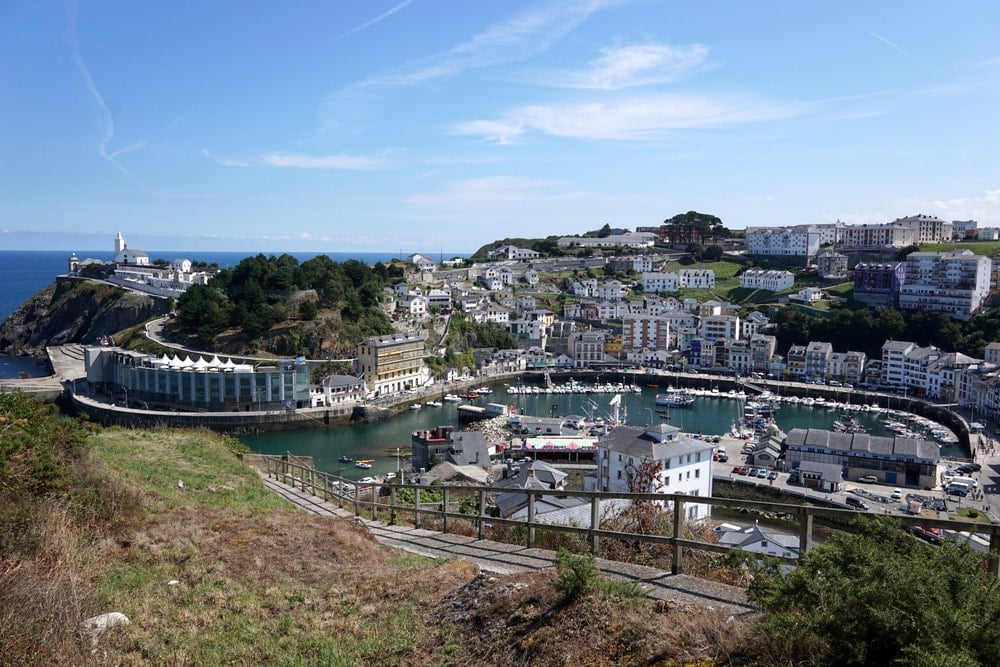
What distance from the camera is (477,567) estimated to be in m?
3.80

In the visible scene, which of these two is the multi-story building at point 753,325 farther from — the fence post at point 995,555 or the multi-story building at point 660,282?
the fence post at point 995,555

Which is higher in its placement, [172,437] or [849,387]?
[172,437]

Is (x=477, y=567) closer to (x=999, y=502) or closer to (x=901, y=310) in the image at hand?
(x=999, y=502)

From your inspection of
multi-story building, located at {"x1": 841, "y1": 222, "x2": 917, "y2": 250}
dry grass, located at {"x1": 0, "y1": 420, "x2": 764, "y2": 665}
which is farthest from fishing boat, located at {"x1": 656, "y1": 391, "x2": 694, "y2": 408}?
multi-story building, located at {"x1": 841, "y1": 222, "x2": 917, "y2": 250}

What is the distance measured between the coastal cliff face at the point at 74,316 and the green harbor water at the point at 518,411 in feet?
75.7

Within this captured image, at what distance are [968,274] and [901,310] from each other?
14.9ft

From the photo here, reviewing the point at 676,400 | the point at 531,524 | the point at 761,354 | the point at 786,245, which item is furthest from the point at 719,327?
the point at 531,524

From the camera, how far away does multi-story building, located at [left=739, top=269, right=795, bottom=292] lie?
52719mm

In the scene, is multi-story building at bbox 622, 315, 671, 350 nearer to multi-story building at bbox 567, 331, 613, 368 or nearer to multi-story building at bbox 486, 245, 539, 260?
multi-story building at bbox 567, 331, 613, 368

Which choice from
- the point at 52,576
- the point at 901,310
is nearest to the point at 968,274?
the point at 901,310

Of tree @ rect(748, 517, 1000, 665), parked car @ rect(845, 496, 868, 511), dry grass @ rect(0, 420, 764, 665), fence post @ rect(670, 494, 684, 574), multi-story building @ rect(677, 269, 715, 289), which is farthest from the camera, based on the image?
multi-story building @ rect(677, 269, 715, 289)

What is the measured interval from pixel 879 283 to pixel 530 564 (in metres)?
50.4

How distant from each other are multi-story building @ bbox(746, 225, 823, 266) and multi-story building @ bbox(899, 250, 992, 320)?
13440mm

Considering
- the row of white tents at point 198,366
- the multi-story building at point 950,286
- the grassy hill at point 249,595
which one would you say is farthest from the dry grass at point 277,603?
the multi-story building at point 950,286
